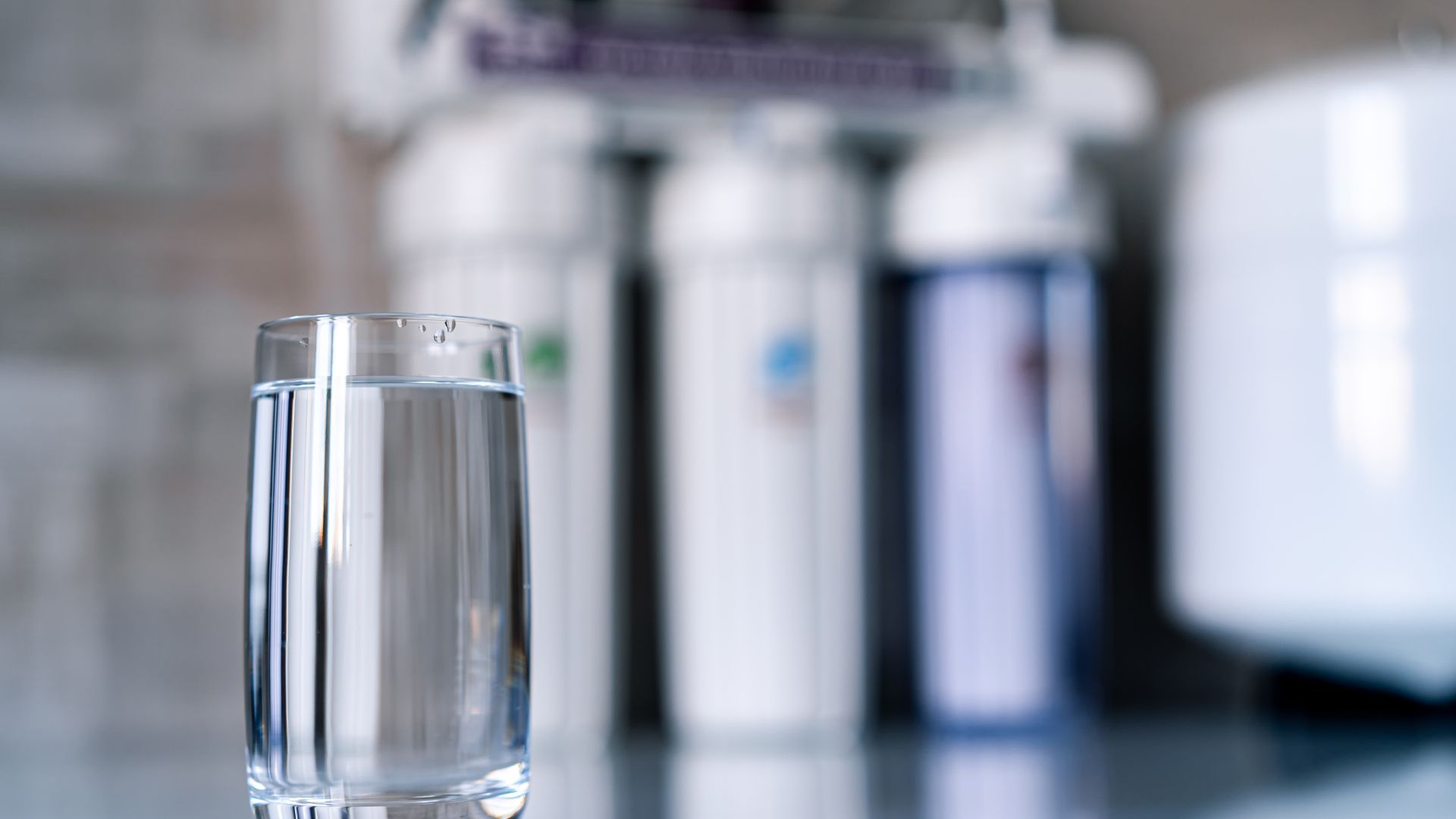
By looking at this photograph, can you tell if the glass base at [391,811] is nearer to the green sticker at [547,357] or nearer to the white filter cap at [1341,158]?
the green sticker at [547,357]

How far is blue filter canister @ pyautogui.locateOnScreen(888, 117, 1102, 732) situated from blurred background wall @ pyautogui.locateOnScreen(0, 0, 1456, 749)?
9cm

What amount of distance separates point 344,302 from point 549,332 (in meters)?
0.14

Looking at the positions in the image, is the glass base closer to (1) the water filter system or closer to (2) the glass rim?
(2) the glass rim

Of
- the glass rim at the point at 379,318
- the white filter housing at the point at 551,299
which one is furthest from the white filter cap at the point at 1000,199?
the glass rim at the point at 379,318

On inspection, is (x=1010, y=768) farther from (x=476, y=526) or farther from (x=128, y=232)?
(x=128, y=232)

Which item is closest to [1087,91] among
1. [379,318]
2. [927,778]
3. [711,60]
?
[711,60]

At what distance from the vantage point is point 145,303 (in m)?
0.65

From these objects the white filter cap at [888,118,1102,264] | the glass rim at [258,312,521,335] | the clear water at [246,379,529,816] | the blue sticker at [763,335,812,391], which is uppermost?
the white filter cap at [888,118,1102,264]

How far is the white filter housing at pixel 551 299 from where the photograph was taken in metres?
0.59

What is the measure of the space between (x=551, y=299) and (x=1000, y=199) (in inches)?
8.2

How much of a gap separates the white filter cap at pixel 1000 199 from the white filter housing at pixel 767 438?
4 cm

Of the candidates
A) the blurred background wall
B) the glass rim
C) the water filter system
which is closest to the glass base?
the glass rim

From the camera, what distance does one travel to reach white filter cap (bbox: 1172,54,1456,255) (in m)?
0.60

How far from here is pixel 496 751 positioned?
316 mm
